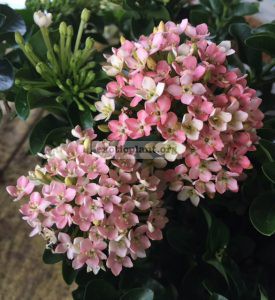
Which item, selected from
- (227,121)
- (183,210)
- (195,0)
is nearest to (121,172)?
(227,121)

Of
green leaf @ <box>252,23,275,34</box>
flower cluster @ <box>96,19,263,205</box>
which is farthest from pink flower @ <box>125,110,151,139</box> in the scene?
green leaf @ <box>252,23,275,34</box>

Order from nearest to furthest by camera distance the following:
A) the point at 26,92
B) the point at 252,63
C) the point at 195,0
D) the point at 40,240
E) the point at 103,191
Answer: the point at 103,191 → the point at 26,92 → the point at 252,63 → the point at 40,240 → the point at 195,0

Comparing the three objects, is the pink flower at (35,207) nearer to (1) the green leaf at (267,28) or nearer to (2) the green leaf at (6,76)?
(2) the green leaf at (6,76)

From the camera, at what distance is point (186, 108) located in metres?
0.57

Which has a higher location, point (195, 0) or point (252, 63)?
point (252, 63)

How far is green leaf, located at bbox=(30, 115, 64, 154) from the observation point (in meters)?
0.67

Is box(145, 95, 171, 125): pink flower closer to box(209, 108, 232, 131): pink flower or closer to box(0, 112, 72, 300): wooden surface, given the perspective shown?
box(209, 108, 232, 131): pink flower

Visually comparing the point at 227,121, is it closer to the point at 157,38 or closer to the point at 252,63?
the point at 157,38

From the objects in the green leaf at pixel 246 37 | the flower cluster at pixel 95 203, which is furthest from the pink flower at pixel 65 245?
the green leaf at pixel 246 37

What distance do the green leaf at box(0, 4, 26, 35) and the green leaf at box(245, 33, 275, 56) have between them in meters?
0.36

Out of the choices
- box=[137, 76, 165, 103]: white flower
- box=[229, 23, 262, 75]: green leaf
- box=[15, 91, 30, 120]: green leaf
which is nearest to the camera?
box=[137, 76, 165, 103]: white flower

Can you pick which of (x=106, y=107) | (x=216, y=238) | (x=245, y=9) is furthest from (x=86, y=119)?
(x=245, y=9)

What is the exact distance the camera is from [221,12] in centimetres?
88

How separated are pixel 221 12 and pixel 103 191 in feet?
1.75
